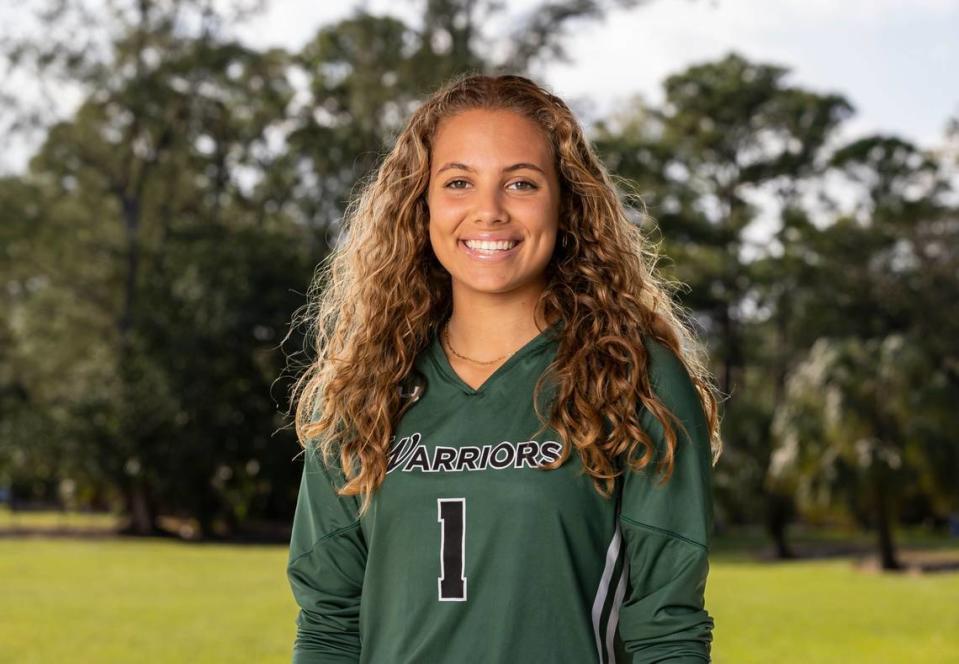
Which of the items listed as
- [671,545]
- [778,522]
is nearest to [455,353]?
[671,545]

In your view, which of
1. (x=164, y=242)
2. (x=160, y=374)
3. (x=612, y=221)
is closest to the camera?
(x=612, y=221)

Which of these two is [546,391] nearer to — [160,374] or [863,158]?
[160,374]

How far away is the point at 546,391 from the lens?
2203mm

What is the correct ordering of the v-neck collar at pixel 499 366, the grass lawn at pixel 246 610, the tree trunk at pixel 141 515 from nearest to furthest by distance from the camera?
the v-neck collar at pixel 499 366
the grass lawn at pixel 246 610
the tree trunk at pixel 141 515

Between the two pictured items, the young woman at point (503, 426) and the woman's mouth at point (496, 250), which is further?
the woman's mouth at point (496, 250)

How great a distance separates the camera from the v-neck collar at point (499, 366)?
7.36 ft

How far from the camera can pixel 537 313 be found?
2.34 meters

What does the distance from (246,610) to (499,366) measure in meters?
13.3

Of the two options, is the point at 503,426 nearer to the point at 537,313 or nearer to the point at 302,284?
the point at 537,313

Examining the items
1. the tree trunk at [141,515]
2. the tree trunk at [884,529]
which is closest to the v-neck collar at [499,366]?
the tree trunk at [884,529]

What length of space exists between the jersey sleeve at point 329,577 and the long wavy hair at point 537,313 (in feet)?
0.20

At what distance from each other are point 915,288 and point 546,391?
31914 mm

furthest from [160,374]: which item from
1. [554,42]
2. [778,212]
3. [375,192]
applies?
[375,192]

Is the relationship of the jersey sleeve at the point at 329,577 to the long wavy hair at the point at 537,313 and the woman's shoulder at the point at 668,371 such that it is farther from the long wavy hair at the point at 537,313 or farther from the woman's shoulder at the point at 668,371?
the woman's shoulder at the point at 668,371
